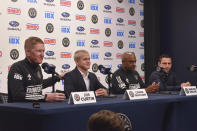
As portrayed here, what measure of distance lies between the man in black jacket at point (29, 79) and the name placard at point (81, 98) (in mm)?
232

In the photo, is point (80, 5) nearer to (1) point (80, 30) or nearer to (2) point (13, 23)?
(1) point (80, 30)

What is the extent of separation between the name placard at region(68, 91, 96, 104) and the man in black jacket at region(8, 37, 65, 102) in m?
0.23

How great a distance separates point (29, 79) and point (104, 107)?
2.54 ft

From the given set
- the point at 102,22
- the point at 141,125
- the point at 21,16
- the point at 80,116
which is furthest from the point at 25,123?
the point at 102,22

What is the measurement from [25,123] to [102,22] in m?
4.08

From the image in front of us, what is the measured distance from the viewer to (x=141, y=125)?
3.59 metres

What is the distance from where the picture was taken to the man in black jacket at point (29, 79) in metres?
3.20

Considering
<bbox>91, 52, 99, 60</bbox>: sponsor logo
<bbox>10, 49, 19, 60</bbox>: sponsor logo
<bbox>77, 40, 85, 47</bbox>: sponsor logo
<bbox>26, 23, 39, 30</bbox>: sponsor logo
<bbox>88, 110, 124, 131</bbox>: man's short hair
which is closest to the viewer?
<bbox>88, 110, 124, 131</bbox>: man's short hair

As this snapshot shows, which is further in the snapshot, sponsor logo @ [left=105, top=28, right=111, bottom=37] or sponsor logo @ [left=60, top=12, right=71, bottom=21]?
sponsor logo @ [left=105, top=28, right=111, bottom=37]

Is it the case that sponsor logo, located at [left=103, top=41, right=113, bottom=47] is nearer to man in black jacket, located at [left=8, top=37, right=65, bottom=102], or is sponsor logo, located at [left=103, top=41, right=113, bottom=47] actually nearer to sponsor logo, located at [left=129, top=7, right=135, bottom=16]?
sponsor logo, located at [left=129, top=7, right=135, bottom=16]

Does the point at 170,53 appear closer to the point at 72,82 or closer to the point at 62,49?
the point at 62,49

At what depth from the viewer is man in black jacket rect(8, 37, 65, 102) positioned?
126 inches

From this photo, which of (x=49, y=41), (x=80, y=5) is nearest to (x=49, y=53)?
(x=49, y=41)

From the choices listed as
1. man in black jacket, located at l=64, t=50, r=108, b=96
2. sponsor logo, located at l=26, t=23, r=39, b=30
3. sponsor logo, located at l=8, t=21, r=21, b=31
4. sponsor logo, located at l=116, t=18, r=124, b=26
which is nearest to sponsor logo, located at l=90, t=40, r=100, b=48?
sponsor logo, located at l=116, t=18, r=124, b=26
